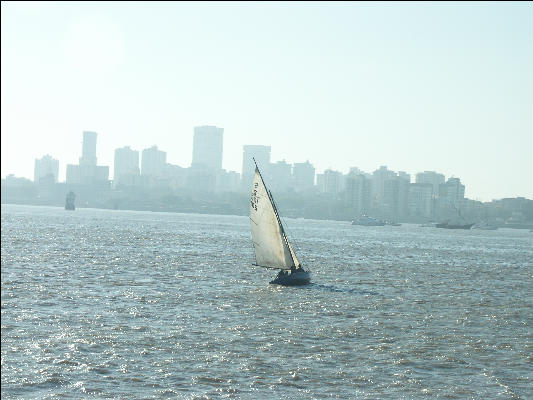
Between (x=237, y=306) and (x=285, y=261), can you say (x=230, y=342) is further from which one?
(x=285, y=261)

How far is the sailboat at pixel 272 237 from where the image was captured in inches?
2360

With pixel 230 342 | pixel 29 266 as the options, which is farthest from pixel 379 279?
pixel 230 342

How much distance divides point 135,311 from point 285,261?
20.6 m

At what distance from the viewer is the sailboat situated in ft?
197

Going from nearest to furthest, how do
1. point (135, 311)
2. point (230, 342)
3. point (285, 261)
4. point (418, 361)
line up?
point (418, 361) → point (230, 342) → point (135, 311) → point (285, 261)

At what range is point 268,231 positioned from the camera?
60.6 meters

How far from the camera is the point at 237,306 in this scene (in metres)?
47.2

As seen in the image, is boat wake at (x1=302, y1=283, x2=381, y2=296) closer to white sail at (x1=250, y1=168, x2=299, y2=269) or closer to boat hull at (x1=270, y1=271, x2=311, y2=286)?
boat hull at (x1=270, y1=271, x2=311, y2=286)

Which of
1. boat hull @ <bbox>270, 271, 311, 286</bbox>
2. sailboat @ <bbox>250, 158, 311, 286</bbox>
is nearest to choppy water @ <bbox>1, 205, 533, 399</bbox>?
boat hull @ <bbox>270, 271, 311, 286</bbox>

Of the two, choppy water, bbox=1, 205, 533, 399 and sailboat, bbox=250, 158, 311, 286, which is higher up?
sailboat, bbox=250, 158, 311, 286

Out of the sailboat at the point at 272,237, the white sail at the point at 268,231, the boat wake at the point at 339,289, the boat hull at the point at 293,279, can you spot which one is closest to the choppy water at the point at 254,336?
the boat wake at the point at 339,289

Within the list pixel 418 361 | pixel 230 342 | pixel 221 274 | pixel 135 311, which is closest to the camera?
pixel 418 361

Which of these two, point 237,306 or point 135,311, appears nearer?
point 135,311

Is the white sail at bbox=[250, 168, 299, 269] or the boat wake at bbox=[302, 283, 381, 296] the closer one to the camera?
the boat wake at bbox=[302, 283, 381, 296]
